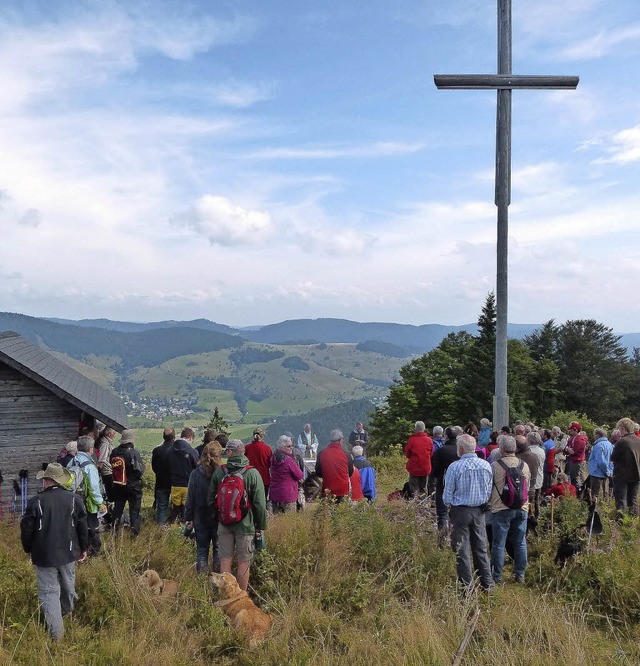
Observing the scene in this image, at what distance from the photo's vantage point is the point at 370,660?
4.48m

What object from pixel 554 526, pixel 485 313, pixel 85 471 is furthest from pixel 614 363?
pixel 85 471

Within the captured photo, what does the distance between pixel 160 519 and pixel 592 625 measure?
650 centimetres

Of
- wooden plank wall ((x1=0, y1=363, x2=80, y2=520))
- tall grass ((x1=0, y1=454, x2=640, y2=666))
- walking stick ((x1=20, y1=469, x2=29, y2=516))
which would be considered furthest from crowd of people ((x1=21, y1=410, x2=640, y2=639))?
walking stick ((x1=20, y1=469, x2=29, y2=516))

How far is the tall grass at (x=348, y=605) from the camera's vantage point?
4.64 m

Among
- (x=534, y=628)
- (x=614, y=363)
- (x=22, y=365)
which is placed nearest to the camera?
(x=534, y=628)

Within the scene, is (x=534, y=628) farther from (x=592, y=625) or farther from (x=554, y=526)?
(x=554, y=526)

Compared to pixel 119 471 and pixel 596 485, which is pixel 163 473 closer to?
pixel 119 471

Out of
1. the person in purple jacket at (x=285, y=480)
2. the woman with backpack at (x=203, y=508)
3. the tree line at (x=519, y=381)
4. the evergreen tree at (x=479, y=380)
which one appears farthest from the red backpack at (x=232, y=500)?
the evergreen tree at (x=479, y=380)

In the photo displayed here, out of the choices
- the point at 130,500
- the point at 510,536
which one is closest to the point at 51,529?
the point at 130,500

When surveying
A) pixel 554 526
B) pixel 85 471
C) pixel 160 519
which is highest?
pixel 85 471

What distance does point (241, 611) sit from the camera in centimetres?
524

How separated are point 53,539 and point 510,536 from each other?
5.05m

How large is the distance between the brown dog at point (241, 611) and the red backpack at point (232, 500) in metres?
0.64

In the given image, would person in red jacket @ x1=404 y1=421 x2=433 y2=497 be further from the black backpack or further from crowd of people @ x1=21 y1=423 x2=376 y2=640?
the black backpack
